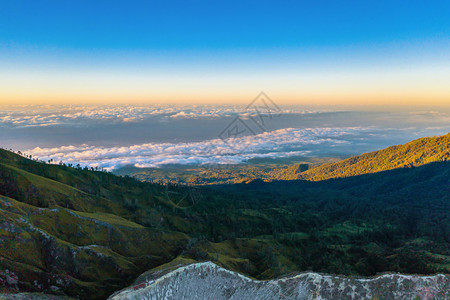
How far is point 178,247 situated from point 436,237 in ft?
365

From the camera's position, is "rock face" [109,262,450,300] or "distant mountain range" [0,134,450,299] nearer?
"rock face" [109,262,450,300]

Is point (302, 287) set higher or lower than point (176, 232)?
higher

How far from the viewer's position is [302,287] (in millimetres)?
37688

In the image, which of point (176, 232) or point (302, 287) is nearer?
point (302, 287)

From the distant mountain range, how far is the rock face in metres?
8.02

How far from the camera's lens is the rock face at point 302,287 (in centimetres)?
3694

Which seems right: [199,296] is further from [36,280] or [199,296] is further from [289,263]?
[289,263]

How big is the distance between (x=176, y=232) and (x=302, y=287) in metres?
56.2

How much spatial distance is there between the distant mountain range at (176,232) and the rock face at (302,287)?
802cm

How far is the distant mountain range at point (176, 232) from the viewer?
49.4 m

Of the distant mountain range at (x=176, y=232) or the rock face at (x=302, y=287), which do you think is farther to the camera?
the distant mountain range at (x=176, y=232)

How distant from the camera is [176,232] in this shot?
8562 cm

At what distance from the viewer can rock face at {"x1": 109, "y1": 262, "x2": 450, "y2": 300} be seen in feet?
121

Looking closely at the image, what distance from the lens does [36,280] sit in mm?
43406
